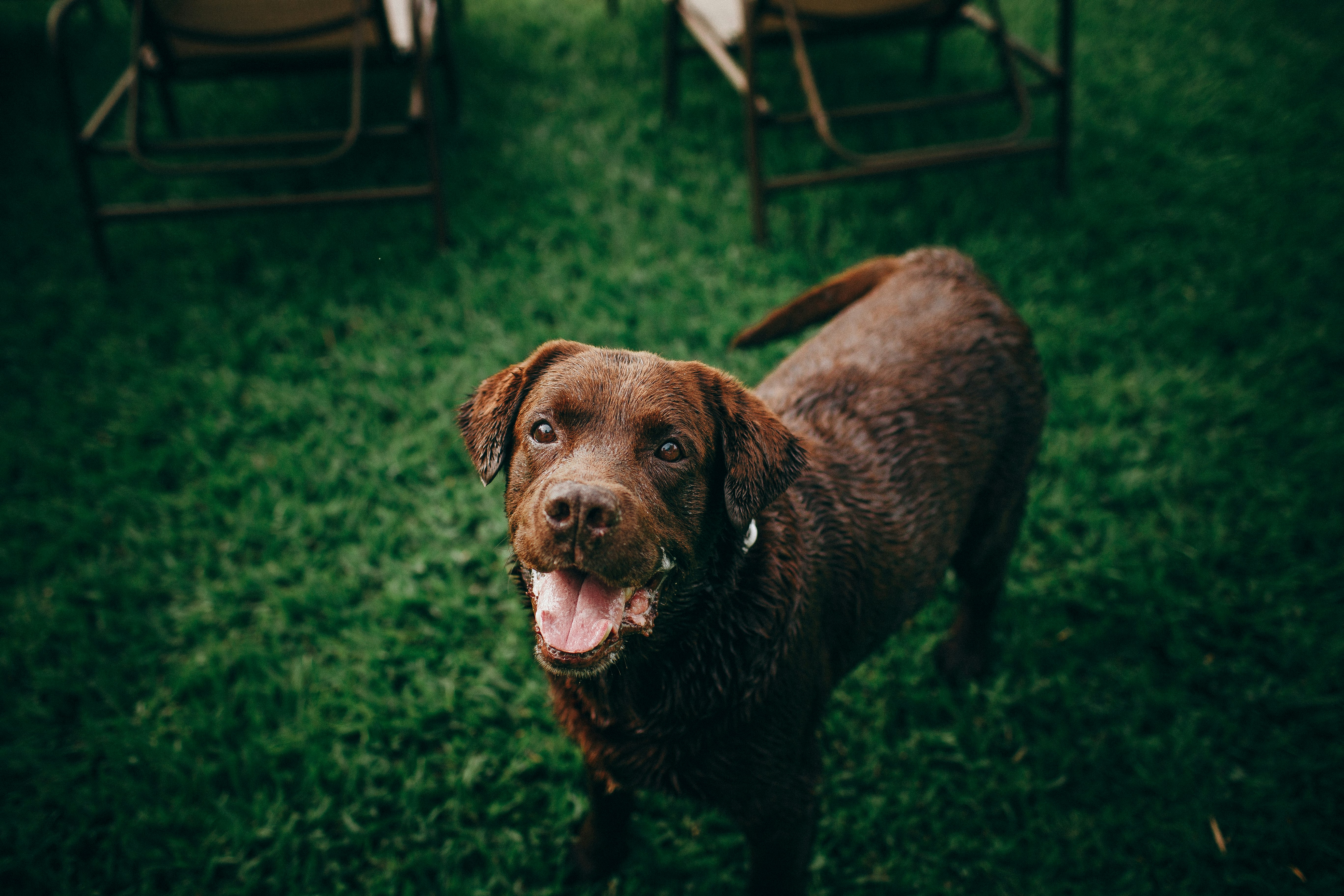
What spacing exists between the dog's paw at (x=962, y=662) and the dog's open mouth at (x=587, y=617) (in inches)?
64.7

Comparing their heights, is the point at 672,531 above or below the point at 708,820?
above

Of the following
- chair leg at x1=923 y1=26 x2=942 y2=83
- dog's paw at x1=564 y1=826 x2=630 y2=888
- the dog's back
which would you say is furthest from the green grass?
chair leg at x1=923 y1=26 x2=942 y2=83

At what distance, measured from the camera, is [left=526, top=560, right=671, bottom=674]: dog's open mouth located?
4.89 feet

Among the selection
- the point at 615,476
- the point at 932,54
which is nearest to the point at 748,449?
the point at 615,476

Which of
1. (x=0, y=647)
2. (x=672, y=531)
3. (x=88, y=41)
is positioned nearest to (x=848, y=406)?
(x=672, y=531)

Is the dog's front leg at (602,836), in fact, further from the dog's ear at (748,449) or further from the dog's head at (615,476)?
the dog's ear at (748,449)

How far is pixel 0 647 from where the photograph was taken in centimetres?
273

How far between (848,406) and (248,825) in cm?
233

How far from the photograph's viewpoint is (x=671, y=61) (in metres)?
5.01

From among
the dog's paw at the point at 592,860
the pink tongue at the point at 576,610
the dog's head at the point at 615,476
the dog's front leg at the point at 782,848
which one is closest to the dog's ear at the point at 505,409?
the dog's head at the point at 615,476

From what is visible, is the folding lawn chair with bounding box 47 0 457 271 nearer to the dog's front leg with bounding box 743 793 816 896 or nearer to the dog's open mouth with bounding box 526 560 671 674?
the dog's open mouth with bounding box 526 560 671 674

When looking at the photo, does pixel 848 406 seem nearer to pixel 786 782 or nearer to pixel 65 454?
pixel 786 782

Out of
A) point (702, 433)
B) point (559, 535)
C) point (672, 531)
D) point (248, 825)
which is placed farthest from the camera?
point (248, 825)

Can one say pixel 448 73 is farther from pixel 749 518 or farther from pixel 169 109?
pixel 749 518
